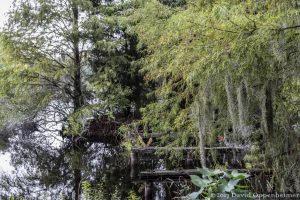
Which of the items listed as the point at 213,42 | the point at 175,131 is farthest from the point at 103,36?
the point at 213,42

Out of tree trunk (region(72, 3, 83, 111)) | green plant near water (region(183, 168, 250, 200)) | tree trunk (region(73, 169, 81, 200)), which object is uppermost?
tree trunk (region(72, 3, 83, 111))

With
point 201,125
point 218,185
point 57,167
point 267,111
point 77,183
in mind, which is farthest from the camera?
point 57,167

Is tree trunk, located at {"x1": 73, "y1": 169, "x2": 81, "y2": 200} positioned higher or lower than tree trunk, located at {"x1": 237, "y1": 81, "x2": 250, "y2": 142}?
lower

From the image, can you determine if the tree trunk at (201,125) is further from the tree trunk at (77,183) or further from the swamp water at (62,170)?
the tree trunk at (77,183)

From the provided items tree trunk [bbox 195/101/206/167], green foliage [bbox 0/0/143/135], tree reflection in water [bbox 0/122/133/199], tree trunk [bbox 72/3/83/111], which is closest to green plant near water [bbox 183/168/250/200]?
tree trunk [bbox 195/101/206/167]

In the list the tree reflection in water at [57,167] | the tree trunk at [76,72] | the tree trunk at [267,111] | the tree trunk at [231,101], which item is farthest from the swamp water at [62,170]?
the tree trunk at [267,111]

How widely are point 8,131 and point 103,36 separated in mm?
4158

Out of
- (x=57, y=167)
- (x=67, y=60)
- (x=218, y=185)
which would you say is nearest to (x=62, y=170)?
(x=57, y=167)

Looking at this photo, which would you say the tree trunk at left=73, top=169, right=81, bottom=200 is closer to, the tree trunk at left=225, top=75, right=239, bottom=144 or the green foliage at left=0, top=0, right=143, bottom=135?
the green foliage at left=0, top=0, right=143, bottom=135

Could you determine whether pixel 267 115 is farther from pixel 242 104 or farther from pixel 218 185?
pixel 218 185

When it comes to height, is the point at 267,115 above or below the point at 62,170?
above

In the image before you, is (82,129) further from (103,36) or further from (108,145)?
(103,36)

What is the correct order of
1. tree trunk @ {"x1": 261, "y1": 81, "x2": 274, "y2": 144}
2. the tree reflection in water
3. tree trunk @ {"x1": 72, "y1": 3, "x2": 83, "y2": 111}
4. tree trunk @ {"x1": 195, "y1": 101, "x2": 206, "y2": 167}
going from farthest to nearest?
tree trunk @ {"x1": 72, "y1": 3, "x2": 83, "y2": 111} → the tree reflection in water → tree trunk @ {"x1": 195, "y1": 101, "x2": 206, "y2": 167} → tree trunk @ {"x1": 261, "y1": 81, "x2": 274, "y2": 144}

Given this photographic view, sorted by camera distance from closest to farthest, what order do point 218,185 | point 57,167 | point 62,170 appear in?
point 218,185, point 62,170, point 57,167
